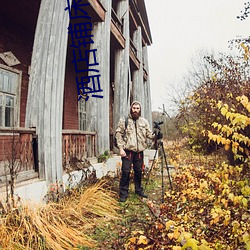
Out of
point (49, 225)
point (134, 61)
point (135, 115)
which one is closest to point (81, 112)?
point (134, 61)

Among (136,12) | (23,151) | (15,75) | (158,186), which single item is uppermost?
(136,12)

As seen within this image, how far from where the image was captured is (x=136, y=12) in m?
12.5

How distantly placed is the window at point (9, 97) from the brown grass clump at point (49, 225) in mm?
4144

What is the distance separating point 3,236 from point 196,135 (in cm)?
1167

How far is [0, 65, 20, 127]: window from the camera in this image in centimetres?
707

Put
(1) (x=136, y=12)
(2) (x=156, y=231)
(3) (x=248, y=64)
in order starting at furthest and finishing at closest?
(1) (x=136, y=12)
(3) (x=248, y=64)
(2) (x=156, y=231)

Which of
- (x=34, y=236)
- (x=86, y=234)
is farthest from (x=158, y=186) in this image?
(x=34, y=236)

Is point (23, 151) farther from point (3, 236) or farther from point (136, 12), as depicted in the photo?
point (136, 12)

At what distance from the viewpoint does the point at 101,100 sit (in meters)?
6.86

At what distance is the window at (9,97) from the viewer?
23.2 feet

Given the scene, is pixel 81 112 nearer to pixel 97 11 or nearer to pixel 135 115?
pixel 97 11

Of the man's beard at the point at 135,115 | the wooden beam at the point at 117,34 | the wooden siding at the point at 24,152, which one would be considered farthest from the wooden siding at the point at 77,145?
the wooden beam at the point at 117,34

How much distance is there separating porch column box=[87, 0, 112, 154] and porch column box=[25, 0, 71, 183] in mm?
2177

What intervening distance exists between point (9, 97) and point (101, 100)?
9.10ft
